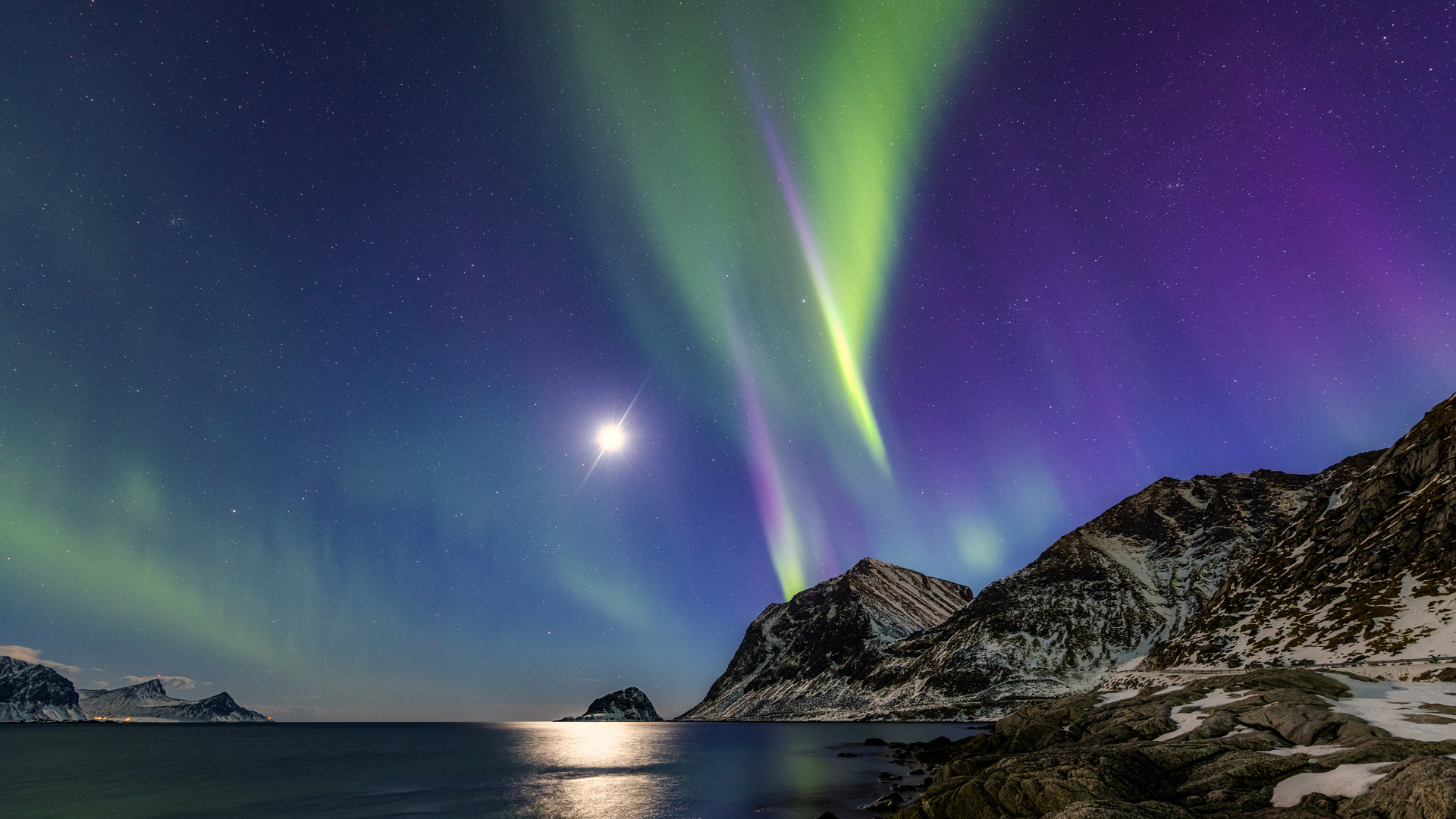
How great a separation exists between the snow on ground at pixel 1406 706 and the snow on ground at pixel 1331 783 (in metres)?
6.77

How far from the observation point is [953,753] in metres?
73.1

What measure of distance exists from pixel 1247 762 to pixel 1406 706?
15.4m

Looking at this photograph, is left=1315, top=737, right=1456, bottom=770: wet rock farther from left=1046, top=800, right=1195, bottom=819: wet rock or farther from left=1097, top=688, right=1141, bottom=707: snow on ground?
left=1097, top=688, right=1141, bottom=707: snow on ground

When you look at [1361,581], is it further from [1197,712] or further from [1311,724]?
[1311,724]

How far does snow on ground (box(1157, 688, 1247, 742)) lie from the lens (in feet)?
123

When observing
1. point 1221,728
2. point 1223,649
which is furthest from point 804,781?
point 1223,649

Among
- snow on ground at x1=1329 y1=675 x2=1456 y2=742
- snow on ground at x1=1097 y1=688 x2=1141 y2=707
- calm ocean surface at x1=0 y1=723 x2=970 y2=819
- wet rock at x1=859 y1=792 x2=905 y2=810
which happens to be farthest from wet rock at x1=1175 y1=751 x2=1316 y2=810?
snow on ground at x1=1097 y1=688 x2=1141 y2=707

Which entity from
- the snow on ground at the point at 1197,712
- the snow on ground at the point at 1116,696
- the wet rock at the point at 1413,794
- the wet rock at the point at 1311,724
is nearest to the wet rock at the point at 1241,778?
the wet rock at the point at 1311,724

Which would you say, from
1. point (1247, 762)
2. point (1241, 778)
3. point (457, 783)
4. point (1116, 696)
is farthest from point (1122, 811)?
point (457, 783)

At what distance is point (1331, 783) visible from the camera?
2383 centimetres

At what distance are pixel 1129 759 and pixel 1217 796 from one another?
185 inches

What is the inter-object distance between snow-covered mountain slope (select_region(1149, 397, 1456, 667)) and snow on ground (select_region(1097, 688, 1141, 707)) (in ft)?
77.6

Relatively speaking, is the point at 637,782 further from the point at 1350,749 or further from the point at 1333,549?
the point at 1333,549

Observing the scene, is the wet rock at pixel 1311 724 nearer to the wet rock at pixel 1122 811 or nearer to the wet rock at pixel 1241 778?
the wet rock at pixel 1241 778
